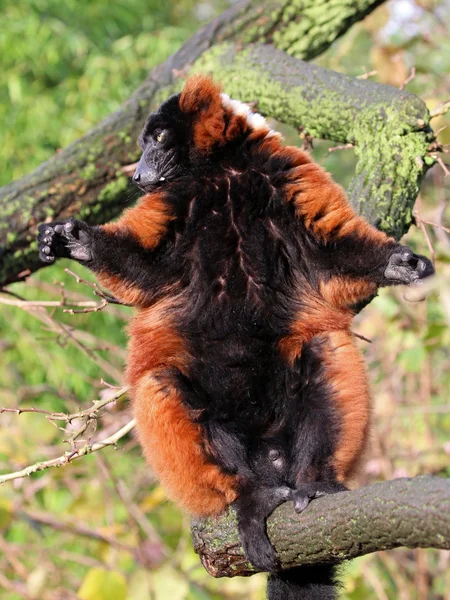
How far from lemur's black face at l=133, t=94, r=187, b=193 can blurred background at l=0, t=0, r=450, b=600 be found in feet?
3.31

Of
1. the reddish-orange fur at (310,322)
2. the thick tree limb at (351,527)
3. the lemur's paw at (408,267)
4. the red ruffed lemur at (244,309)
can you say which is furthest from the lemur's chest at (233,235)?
the thick tree limb at (351,527)

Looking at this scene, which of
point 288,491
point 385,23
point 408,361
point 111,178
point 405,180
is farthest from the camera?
point 385,23

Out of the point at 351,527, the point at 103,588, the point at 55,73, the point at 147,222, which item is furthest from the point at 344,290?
the point at 55,73

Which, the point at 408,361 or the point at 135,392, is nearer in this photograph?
the point at 135,392

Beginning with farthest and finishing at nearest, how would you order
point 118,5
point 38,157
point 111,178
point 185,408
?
point 118,5, point 38,157, point 111,178, point 185,408

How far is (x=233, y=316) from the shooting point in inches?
146

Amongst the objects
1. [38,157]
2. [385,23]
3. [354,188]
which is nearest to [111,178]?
[354,188]

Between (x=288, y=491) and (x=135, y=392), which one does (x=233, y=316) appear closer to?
(x=135, y=392)

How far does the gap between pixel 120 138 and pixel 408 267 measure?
99.3 inches

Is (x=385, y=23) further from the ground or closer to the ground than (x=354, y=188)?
closer to the ground

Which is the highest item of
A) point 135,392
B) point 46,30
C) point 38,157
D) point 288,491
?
point 135,392

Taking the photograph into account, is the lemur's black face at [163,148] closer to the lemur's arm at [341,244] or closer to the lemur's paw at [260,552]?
the lemur's arm at [341,244]

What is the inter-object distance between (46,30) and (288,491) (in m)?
9.50

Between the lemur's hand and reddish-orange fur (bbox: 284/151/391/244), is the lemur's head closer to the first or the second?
reddish-orange fur (bbox: 284/151/391/244)
